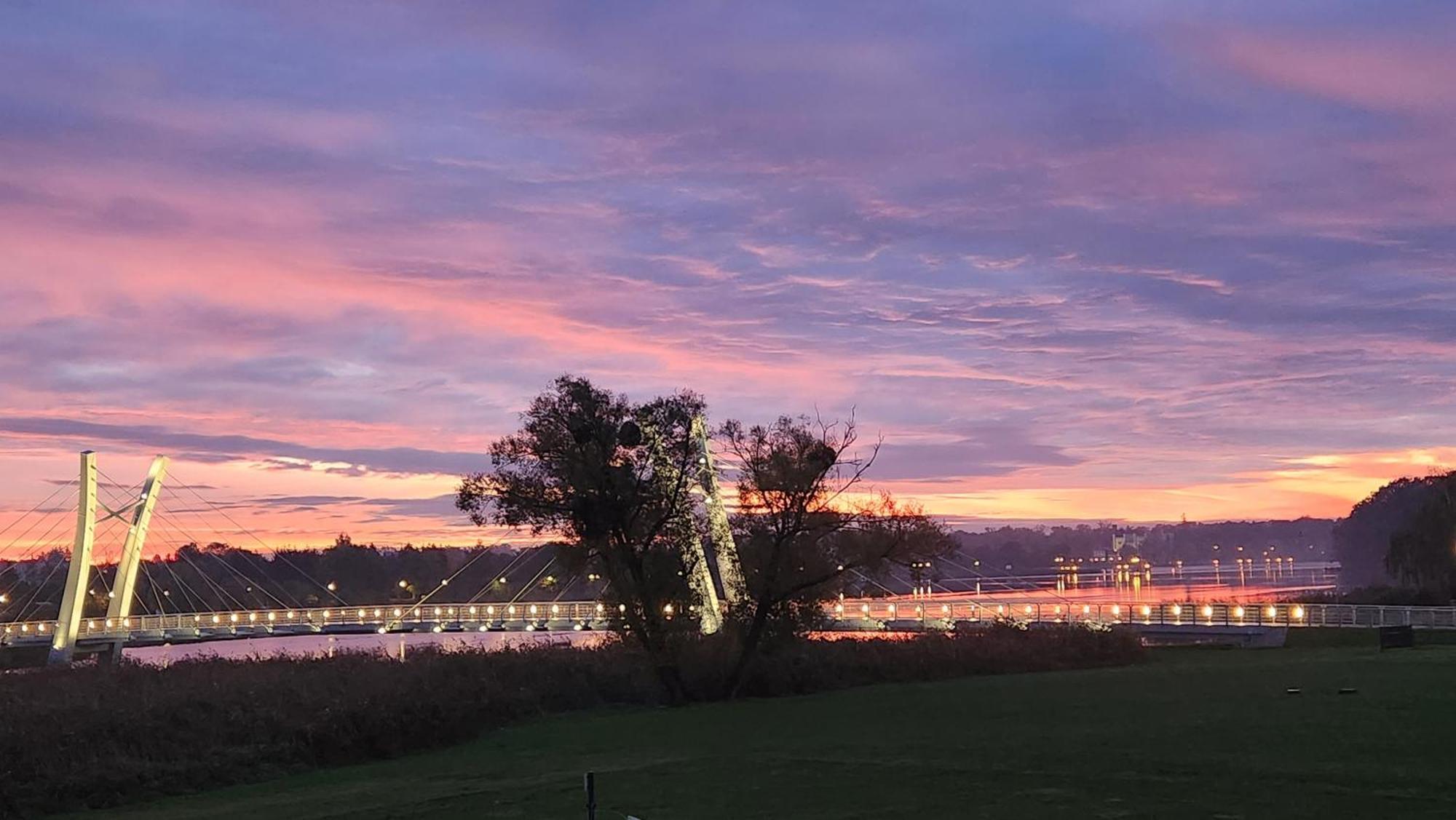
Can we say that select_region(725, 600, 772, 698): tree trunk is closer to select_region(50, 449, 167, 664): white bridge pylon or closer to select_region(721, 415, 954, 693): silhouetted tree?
select_region(721, 415, 954, 693): silhouetted tree

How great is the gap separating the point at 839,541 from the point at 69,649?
5990 centimetres

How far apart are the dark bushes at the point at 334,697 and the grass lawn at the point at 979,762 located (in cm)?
125

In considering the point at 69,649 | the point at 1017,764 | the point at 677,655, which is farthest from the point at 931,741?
the point at 69,649

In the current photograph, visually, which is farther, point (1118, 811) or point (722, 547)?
point (722, 547)

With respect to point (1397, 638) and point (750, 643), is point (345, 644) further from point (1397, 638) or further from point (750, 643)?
point (1397, 638)

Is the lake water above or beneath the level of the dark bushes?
beneath

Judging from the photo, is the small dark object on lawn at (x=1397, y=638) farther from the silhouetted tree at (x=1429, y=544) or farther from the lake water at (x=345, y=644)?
the lake water at (x=345, y=644)

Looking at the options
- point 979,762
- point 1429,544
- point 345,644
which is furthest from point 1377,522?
point 979,762

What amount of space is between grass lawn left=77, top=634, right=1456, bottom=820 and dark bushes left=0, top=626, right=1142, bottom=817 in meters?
1.25

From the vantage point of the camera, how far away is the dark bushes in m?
23.3

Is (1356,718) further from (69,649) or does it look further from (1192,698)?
(69,649)

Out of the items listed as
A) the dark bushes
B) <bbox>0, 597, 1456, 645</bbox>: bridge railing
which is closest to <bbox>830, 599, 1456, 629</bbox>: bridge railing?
<bbox>0, 597, 1456, 645</bbox>: bridge railing

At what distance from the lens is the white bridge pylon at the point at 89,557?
3063 inches

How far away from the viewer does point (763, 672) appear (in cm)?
3856
